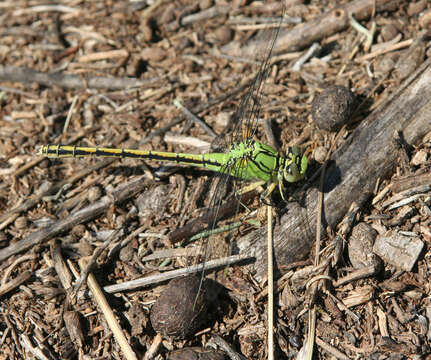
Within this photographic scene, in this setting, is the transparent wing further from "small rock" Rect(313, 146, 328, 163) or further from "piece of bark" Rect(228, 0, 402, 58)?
"small rock" Rect(313, 146, 328, 163)

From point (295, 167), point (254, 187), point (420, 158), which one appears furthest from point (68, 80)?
point (420, 158)

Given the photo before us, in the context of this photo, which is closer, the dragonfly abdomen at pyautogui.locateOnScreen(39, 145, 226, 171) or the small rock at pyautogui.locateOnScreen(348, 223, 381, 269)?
the small rock at pyautogui.locateOnScreen(348, 223, 381, 269)

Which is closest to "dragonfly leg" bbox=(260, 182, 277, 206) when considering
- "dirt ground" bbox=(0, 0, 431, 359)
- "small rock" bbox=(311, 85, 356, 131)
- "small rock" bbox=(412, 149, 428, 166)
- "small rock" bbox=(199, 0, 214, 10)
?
"dirt ground" bbox=(0, 0, 431, 359)

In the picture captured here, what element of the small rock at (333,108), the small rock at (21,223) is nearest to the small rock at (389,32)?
the small rock at (333,108)

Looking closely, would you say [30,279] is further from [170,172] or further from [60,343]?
[170,172]

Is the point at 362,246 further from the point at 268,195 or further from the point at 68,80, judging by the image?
the point at 68,80

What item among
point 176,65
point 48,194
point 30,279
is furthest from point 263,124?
point 30,279

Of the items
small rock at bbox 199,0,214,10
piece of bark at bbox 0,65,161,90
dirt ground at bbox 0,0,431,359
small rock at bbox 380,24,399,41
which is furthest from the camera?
small rock at bbox 199,0,214,10
